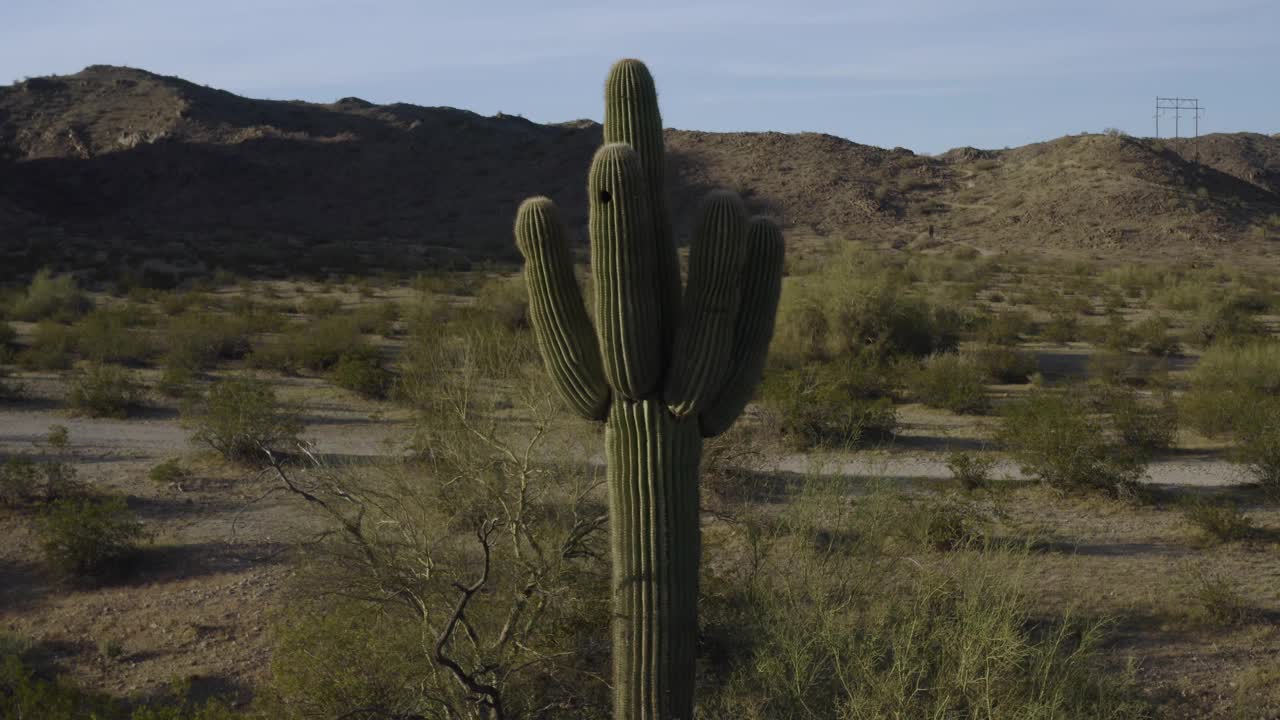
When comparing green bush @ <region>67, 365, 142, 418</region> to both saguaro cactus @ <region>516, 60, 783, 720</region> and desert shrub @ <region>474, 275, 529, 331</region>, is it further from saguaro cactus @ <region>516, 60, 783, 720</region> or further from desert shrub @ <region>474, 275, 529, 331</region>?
saguaro cactus @ <region>516, 60, 783, 720</region>

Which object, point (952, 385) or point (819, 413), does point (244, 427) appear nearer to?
point (819, 413)

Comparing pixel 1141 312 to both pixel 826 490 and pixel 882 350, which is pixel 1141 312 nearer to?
pixel 882 350

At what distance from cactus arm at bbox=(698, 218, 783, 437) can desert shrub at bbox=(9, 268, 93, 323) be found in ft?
76.0

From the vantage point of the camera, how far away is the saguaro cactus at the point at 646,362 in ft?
18.3

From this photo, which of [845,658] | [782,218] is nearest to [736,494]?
[845,658]

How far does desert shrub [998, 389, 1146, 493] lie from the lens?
1152 centimetres

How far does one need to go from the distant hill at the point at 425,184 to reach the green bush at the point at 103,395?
23248mm

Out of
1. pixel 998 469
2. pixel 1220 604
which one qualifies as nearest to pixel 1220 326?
pixel 998 469

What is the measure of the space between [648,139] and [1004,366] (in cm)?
1482

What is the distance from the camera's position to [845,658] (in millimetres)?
6664

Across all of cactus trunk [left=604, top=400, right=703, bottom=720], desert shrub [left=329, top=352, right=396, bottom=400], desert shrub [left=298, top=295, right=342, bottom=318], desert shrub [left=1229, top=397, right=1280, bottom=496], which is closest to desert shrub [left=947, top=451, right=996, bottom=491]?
desert shrub [left=1229, top=397, right=1280, bottom=496]

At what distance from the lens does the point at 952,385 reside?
16844 millimetres

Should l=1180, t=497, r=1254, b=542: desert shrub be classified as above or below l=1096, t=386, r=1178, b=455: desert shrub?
below

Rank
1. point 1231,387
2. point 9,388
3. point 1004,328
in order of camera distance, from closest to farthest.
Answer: point 1231,387, point 9,388, point 1004,328
